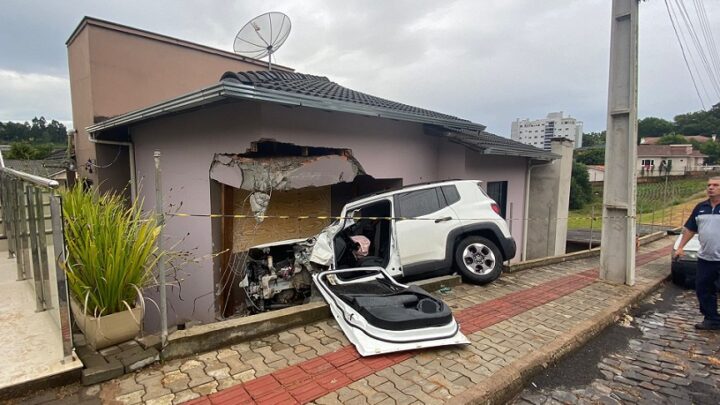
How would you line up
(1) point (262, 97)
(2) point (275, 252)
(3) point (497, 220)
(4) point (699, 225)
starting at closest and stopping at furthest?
1. (1) point (262, 97)
2. (4) point (699, 225)
3. (2) point (275, 252)
4. (3) point (497, 220)

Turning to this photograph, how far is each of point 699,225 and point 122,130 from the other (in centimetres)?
1127

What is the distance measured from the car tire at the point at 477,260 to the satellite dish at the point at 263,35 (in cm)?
657

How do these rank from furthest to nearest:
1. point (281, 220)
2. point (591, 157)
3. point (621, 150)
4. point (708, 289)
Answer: point (591, 157) → point (281, 220) → point (621, 150) → point (708, 289)

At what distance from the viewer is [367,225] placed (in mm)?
6762

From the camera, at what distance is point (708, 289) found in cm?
502

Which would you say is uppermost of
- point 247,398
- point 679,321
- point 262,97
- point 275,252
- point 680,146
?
point 680,146

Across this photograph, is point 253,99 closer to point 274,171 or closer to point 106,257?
point 274,171

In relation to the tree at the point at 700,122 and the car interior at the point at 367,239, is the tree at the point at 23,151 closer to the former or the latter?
the car interior at the point at 367,239

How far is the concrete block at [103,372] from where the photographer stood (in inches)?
119

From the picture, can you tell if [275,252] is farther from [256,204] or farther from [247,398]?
[247,398]

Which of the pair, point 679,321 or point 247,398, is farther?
point 679,321

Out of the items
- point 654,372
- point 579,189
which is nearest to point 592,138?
point 579,189

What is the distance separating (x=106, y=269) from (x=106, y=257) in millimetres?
107

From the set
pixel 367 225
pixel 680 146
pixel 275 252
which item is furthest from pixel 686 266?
pixel 680 146
